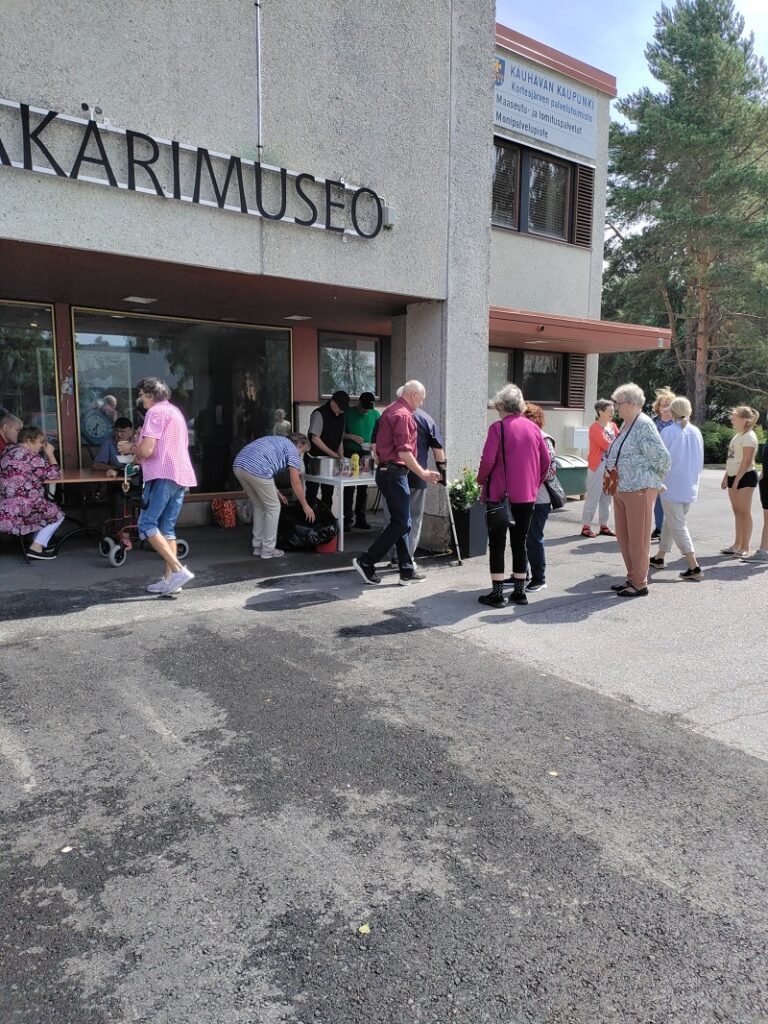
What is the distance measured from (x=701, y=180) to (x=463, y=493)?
24406 millimetres

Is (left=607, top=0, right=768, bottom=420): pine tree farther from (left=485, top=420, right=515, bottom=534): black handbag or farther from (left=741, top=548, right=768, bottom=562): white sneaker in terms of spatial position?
(left=485, top=420, right=515, bottom=534): black handbag

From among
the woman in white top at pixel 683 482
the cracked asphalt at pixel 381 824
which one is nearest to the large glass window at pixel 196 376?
the woman in white top at pixel 683 482

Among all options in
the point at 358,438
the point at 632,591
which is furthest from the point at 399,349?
the point at 632,591

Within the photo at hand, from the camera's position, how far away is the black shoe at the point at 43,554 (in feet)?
26.2

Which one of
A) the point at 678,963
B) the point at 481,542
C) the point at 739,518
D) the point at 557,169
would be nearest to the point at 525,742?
the point at 678,963

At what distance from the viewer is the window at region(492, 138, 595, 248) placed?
1238cm

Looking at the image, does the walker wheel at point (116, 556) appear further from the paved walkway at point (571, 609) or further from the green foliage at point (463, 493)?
the green foliage at point (463, 493)

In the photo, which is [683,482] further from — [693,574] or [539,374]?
[539,374]

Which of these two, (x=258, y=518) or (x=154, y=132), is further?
(x=258, y=518)

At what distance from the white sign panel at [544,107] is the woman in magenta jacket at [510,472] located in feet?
25.4

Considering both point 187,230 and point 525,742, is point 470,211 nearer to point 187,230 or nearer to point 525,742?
point 187,230

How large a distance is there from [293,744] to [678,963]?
79.3 inches

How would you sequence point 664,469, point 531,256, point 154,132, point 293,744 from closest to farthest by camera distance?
point 293,744 → point 154,132 → point 664,469 → point 531,256

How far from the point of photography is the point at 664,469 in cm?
638
